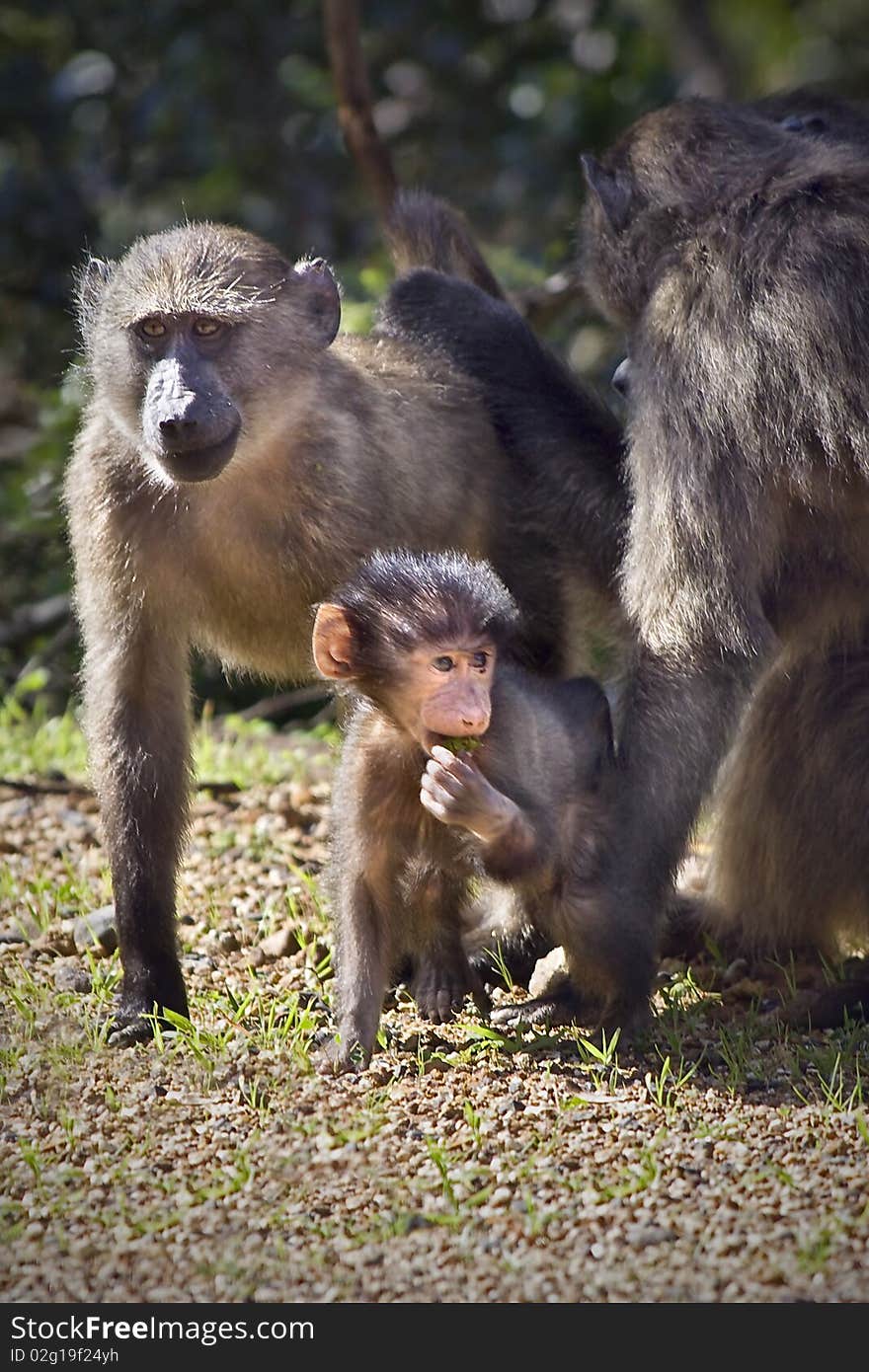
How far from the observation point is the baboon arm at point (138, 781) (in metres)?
3.76

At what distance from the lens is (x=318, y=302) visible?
3900 mm

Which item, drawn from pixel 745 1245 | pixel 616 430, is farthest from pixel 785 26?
pixel 745 1245

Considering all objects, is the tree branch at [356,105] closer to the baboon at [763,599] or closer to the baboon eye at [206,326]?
the baboon at [763,599]

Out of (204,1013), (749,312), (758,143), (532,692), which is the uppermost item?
(758,143)

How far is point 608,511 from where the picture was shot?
13.2ft

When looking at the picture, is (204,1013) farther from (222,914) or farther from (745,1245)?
(745,1245)

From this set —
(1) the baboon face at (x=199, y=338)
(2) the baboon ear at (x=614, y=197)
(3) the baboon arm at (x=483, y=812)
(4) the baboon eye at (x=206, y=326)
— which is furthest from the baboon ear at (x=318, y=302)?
(3) the baboon arm at (x=483, y=812)

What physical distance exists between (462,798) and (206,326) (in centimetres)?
118

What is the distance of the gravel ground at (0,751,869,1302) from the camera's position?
2.60 metres

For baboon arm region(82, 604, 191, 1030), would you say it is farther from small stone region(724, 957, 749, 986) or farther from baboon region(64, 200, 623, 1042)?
small stone region(724, 957, 749, 986)

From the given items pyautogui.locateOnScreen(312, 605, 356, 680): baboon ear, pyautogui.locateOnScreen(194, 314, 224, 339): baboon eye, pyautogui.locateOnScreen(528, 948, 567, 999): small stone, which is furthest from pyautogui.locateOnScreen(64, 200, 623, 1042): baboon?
pyautogui.locateOnScreen(528, 948, 567, 999): small stone

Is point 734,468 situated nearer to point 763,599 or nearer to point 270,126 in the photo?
point 763,599

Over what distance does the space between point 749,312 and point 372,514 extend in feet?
3.02

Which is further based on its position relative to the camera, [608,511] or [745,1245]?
[608,511]
